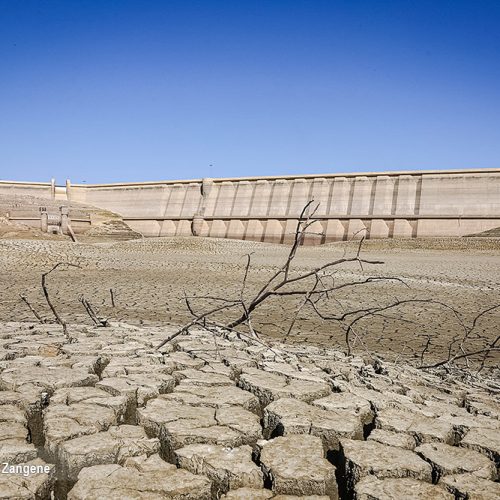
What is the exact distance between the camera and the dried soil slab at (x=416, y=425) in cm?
194

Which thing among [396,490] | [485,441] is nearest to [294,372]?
[485,441]

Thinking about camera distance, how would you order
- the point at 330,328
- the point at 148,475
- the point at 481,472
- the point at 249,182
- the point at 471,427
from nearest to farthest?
the point at 148,475 → the point at 481,472 → the point at 471,427 → the point at 330,328 → the point at 249,182

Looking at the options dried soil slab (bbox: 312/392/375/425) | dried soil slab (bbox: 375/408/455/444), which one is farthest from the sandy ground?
dried soil slab (bbox: 375/408/455/444)

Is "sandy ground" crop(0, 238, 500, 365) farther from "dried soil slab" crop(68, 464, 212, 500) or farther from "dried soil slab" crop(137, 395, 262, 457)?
"dried soil slab" crop(68, 464, 212, 500)

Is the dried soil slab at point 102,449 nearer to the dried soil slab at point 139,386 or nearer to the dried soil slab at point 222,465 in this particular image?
the dried soil slab at point 222,465

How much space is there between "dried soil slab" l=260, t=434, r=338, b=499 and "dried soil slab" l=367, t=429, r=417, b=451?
0.76 feet

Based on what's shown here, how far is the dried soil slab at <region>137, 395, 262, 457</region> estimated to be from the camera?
184cm

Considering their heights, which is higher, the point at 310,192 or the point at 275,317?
the point at 310,192

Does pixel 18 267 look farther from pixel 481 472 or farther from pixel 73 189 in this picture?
pixel 73 189

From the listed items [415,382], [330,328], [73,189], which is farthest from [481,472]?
[73,189]

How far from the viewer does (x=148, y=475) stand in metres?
1.58

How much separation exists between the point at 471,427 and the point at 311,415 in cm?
67

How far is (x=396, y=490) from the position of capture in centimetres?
153

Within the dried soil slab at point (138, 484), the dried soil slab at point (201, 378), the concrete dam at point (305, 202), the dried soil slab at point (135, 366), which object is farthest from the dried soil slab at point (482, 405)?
the concrete dam at point (305, 202)
